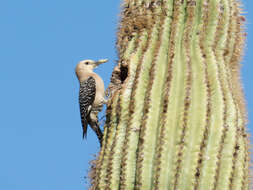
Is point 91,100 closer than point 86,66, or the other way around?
point 91,100

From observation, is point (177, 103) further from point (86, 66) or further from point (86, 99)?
point (86, 66)

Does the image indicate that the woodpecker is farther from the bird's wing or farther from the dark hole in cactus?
the dark hole in cactus

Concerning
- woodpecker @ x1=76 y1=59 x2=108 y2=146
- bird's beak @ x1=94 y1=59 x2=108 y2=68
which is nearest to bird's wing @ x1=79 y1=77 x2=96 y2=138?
woodpecker @ x1=76 y1=59 x2=108 y2=146

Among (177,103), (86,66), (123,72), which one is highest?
(86,66)

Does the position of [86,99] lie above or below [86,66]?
below

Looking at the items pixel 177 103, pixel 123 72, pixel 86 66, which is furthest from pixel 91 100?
pixel 177 103

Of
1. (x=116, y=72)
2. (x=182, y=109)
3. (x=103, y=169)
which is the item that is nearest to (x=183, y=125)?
(x=182, y=109)

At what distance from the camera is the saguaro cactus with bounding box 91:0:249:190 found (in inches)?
157

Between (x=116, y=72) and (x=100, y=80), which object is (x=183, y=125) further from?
(x=100, y=80)

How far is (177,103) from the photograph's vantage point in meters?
4.24

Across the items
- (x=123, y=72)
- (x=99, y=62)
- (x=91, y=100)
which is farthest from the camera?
(x=99, y=62)

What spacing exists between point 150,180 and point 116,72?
1263mm

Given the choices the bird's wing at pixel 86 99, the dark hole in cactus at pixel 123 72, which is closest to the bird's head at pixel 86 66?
the bird's wing at pixel 86 99

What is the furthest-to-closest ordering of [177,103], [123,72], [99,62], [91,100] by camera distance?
[99,62] < [91,100] < [123,72] < [177,103]
